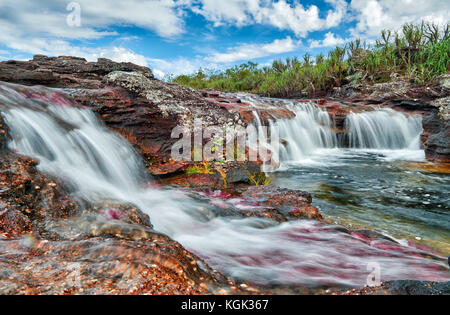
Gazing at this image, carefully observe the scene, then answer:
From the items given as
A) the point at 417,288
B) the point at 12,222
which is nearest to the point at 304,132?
the point at 417,288

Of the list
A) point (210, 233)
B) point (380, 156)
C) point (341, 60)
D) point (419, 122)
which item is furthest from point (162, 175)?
point (341, 60)

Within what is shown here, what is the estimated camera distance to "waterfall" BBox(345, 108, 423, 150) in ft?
37.2

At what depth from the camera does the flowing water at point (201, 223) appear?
2.42m

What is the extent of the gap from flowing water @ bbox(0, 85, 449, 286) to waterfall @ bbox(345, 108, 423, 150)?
31.6ft

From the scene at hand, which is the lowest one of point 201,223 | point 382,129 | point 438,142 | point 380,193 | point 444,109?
point 380,193

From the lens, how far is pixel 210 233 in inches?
123

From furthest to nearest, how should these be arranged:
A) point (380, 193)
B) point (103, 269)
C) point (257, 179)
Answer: point (380, 193) < point (257, 179) < point (103, 269)

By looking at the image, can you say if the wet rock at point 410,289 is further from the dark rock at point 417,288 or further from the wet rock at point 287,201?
the wet rock at point 287,201

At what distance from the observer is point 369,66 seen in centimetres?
1639

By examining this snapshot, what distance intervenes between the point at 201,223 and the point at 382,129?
11228 millimetres

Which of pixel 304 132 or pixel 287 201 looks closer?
pixel 287 201

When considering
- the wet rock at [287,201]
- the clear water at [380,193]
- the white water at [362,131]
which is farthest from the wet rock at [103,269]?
the white water at [362,131]

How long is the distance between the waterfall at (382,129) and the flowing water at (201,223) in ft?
31.6

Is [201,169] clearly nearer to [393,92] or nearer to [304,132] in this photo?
[304,132]
